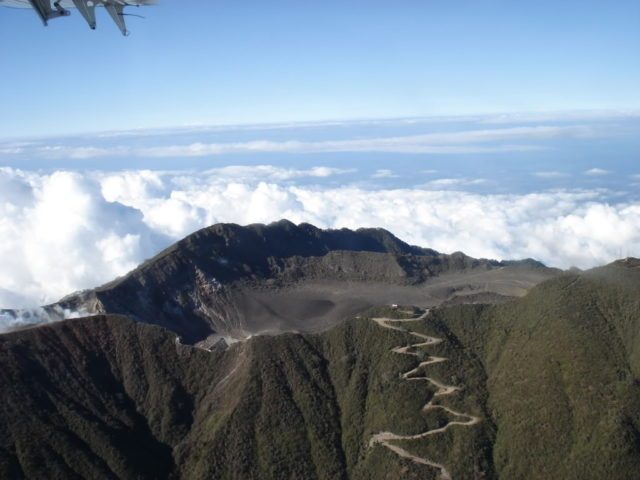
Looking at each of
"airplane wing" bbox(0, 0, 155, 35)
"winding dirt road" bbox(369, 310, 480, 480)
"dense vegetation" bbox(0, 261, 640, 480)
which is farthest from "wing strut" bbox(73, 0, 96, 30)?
"winding dirt road" bbox(369, 310, 480, 480)

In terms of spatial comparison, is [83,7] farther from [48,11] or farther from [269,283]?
[269,283]

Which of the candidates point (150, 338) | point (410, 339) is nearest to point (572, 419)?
point (410, 339)

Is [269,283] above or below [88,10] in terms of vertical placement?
below

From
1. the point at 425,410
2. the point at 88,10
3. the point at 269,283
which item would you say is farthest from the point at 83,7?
the point at 269,283

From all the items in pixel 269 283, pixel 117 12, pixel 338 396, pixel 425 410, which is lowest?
pixel 338 396

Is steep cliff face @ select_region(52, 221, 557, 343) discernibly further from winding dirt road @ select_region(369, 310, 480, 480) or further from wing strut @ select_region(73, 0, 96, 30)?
wing strut @ select_region(73, 0, 96, 30)

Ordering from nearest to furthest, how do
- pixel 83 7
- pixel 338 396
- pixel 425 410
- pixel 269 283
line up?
pixel 83 7 < pixel 425 410 < pixel 338 396 < pixel 269 283

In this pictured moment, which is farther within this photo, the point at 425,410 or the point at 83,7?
the point at 425,410

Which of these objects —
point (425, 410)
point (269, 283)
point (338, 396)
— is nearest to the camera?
point (425, 410)
